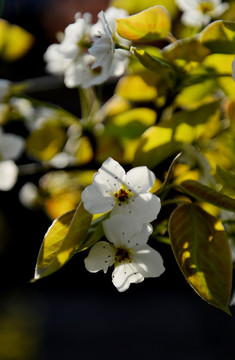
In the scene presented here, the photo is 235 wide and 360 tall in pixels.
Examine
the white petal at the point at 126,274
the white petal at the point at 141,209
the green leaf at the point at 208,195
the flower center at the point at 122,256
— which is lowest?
the white petal at the point at 126,274

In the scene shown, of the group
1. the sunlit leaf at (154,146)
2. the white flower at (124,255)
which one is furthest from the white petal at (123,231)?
the sunlit leaf at (154,146)

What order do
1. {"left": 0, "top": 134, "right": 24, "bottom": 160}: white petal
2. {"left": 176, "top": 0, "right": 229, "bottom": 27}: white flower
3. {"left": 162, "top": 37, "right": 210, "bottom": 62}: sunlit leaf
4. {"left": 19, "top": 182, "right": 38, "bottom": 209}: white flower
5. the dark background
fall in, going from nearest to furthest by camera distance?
{"left": 162, "top": 37, "right": 210, "bottom": 62}: sunlit leaf
{"left": 176, "top": 0, "right": 229, "bottom": 27}: white flower
{"left": 0, "top": 134, "right": 24, "bottom": 160}: white petal
{"left": 19, "top": 182, "right": 38, "bottom": 209}: white flower
the dark background

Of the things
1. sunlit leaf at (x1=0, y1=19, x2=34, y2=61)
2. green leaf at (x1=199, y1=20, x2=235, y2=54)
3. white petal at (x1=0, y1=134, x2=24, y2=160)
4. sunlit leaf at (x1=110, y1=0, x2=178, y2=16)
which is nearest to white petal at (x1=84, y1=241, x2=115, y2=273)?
green leaf at (x1=199, y1=20, x2=235, y2=54)

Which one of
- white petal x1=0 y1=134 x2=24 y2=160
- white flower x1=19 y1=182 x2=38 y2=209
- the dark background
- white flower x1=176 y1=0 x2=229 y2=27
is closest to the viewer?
white flower x1=176 y1=0 x2=229 y2=27

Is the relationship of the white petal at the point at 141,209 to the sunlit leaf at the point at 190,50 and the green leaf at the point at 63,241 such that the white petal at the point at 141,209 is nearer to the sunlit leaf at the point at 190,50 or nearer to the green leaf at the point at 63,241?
the green leaf at the point at 63,241

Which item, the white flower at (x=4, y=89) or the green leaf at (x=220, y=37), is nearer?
the green leaf at (x=220, y=37)

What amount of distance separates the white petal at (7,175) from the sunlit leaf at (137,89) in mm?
187

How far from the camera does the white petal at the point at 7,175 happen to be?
0.65 meters

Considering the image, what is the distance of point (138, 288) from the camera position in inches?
129

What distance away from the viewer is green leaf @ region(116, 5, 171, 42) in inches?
17.7

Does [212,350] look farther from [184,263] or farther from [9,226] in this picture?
[184,263]

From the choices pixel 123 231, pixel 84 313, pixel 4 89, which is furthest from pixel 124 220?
Answer: pixel 84 313

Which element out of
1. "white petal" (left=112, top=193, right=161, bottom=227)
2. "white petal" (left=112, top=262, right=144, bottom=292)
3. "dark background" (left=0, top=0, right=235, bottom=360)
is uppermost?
"white petal" (left=112, top=193, right=161, bottom=227)

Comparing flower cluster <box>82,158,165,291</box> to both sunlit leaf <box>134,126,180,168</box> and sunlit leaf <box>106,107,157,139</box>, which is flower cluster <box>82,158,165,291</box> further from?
sunlit leaf <box>106,107,157,139</box>
